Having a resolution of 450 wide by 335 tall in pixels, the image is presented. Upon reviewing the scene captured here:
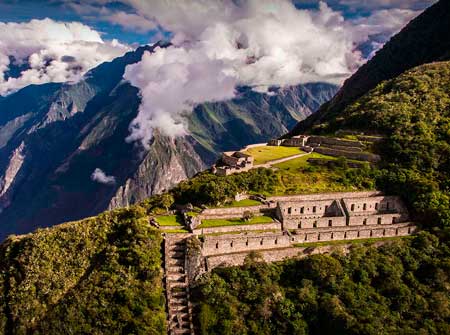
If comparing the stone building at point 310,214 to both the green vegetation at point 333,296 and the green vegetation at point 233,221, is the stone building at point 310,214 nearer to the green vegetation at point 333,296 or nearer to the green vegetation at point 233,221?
the green vegetation at point 233,221

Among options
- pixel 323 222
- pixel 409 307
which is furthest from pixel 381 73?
pixel 409 307

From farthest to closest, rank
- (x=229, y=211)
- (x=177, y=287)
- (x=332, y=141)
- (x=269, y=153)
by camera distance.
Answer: (x=332, y=141), (x=269, y=153), (x=229, y=211), (x=177, y=287)

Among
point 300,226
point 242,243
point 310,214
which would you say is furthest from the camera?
point 310,214

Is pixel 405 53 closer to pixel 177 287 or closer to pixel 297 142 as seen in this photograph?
pixel 297 142

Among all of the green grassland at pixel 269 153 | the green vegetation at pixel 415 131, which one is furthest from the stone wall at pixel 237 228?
the green vegetation at pixel 415 131

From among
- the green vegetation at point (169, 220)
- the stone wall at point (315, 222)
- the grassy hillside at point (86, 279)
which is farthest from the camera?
the stone wall at point (315, 222)

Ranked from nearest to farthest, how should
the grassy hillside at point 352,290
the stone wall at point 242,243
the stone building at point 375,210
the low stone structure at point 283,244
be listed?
1. the grassy hillside at point 352,290
2. the low stone structure at point 283,244
3. the stone wall at point 242,243
4. the stone building at point 375,210

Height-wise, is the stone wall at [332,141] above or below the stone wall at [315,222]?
above

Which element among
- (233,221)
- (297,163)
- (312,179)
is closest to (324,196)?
(312,179)

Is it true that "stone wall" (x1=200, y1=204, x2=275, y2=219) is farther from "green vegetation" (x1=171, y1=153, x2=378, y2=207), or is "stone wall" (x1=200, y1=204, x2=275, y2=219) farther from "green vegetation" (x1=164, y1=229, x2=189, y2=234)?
"green vegetation" (x1=164, y1=229, x2=189, y2=234)
